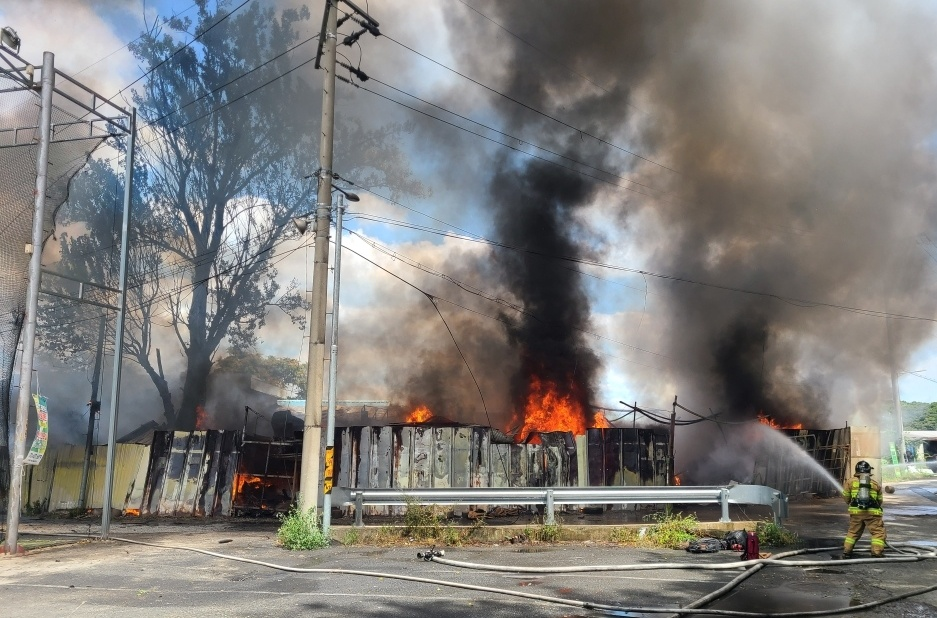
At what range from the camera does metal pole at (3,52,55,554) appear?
10.7 meters

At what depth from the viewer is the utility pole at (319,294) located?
11.8m

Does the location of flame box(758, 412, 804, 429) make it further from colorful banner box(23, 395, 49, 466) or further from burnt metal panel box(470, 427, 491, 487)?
colorful banner box(23, 395, 49, 466)

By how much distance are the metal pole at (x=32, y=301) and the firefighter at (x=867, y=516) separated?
12235 mm

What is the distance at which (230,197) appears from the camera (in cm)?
2775

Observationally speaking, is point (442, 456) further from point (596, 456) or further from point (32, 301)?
point (32, 301)

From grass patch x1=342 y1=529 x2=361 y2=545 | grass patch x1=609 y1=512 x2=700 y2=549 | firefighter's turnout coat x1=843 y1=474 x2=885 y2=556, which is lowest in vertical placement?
grass patch x1=342 y1=529 x2=361 y2=545

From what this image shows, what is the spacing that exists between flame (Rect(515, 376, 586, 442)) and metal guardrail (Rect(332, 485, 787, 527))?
13194mm

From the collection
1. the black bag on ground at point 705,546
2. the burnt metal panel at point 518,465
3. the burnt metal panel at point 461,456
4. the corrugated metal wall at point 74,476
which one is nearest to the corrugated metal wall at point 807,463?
the burnt metal panel at point 518,465

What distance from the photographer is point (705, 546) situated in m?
9.62

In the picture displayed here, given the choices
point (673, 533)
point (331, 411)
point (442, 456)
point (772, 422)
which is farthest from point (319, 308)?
point (772, 422)

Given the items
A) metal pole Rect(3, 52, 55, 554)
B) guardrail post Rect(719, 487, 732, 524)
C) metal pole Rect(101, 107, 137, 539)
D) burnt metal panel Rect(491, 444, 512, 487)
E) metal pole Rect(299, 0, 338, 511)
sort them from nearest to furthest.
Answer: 1. metal pole Rect(3, 52, 55, 554)
2. guardrail post Rect(719, 487, 732, 524)
3. metal pole Rect(299, 0, 338, 511)
4. metal pole Rect(101, 107, 137, 539)
5. burnt metal panel Rect(491, 444, 512, 487)

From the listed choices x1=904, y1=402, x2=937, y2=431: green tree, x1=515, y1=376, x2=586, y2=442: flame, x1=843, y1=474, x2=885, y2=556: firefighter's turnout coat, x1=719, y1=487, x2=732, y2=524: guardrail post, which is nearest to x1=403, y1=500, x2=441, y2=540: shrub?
x1=719, y1=487, x2=732, y2=524: guardrail post

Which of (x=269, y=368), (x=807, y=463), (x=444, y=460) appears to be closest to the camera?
(x=444, y=460)

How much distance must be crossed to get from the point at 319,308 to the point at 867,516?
9.32 m
